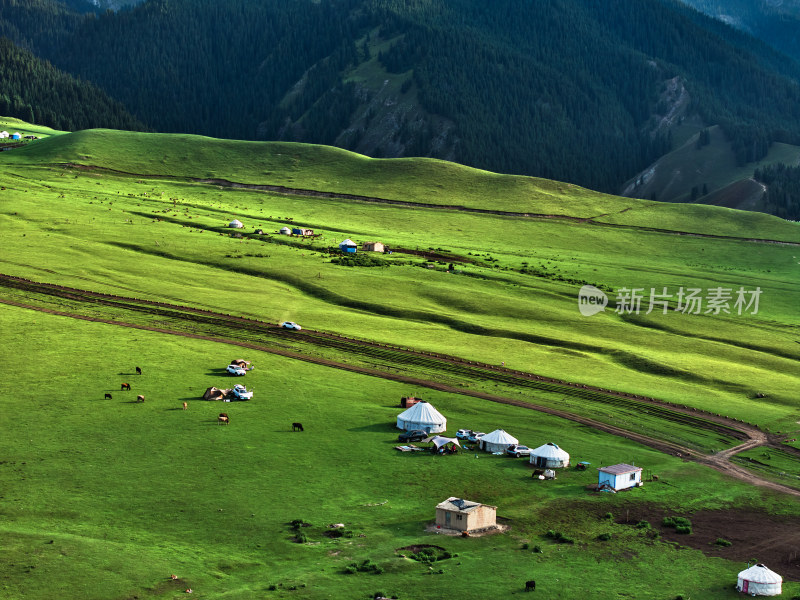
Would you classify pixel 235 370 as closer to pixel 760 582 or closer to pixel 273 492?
pixel 273 492

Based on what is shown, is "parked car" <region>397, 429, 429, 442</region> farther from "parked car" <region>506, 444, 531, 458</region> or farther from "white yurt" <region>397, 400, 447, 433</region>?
"parked car" <region>506, 444, 531, 458</region>

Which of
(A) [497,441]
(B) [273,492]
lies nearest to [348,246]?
(A) [497,441]

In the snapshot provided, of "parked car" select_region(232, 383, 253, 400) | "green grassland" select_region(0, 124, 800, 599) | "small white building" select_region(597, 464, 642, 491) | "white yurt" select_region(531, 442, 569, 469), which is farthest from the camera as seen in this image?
"parked car" select_region(232, 383, 253, 400)

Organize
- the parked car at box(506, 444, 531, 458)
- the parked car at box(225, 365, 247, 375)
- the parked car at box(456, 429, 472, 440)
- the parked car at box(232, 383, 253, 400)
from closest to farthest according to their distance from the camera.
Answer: the parked car at box(506, 444, 531, 458)
the parked car at box(456, 429, 472, 440)
the parked car at box(232, 383, 253, 400)
the parked car at box(225, 365, 247, 375)

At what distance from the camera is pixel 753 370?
120m

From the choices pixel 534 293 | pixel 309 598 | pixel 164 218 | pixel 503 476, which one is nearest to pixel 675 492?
pixel 503 476

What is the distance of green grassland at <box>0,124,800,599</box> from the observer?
6147 centimetres

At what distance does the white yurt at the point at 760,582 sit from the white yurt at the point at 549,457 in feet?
78.0

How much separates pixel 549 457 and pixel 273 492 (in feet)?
78.3

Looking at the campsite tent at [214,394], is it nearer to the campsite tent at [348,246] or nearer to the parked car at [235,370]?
the parked car at [235,370]

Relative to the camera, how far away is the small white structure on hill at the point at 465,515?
67500 mm

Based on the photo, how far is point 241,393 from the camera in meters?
95.6

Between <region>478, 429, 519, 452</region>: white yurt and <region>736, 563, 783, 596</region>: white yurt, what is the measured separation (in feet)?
94.3

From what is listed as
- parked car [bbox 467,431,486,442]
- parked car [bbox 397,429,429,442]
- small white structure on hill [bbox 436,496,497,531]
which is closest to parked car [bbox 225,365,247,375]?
parked car [bbox 397,429,429,442]
